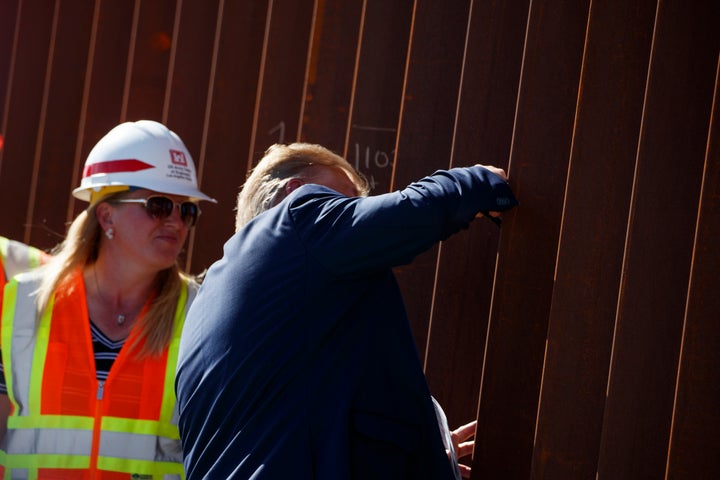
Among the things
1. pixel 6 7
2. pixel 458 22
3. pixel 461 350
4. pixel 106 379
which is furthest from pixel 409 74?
pixel 6 7

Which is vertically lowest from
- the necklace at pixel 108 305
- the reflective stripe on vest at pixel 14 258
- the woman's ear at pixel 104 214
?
the necklace at pixel 108 305

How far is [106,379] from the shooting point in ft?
10.4

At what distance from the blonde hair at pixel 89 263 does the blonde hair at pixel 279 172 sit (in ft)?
3.29

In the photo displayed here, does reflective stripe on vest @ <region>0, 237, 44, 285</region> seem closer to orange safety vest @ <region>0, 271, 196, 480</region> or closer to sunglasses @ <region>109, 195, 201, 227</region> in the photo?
orange safety vest @ <region>0, 271, 196, 480</region>

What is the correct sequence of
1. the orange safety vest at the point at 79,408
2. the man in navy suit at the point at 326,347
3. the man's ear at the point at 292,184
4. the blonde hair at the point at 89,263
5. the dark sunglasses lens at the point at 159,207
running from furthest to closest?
the dark sunglasses lens at the point at 159,207 → the blonde hair at the point at 89,263 → the orange safety vest at the point at 79,408 → the man's ear at the point at 292,184 → the man in navy suit at the point at 326,347

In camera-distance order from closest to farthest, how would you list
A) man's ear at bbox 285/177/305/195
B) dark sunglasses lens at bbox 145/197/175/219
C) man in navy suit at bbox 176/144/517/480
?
man in navy suit at bbox 176/144/517/480
man's ear at bbox 285/177/305/195
dark sunglasses lens at bbox 145/197/175/219

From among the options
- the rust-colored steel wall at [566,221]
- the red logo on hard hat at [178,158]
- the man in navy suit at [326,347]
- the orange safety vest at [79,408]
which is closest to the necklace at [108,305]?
the orange safety vest at [79,408]

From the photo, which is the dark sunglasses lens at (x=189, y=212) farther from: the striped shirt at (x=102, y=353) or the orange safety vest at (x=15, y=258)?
the orange safety vest at (x=15, y=258)

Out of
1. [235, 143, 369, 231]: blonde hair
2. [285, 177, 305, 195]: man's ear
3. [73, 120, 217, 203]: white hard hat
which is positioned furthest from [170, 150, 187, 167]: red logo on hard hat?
[285, 177, 305, 195]: man's ear

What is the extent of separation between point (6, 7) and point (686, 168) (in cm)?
309

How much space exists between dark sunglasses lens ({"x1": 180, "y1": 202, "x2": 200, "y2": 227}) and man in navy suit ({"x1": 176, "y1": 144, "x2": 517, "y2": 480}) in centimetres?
127

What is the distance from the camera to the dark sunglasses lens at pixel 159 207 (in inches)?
135

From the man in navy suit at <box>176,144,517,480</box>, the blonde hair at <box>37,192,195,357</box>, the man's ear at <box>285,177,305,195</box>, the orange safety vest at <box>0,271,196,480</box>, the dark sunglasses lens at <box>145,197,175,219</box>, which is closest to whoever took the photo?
the man in navy suit at <box>176,144,517,480</box>

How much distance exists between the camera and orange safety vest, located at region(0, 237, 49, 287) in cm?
344
